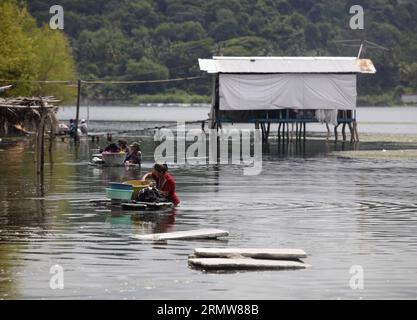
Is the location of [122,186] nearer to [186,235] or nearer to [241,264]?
[186,235]

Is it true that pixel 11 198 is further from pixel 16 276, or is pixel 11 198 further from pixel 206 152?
pixel 206 152

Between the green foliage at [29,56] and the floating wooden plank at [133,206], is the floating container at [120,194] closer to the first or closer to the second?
the floating wooden plank at [133,206]

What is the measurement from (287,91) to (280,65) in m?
1.83

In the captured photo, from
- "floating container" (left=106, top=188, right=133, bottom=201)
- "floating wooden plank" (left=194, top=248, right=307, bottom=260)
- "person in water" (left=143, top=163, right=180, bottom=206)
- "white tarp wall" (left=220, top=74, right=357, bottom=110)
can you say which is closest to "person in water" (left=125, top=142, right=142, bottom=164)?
"floating container" (left=106, top=188, right=133, bottom=201)

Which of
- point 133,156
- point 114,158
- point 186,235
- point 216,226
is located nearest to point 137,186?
point 216,226

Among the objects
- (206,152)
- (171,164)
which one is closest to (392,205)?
(171,164)

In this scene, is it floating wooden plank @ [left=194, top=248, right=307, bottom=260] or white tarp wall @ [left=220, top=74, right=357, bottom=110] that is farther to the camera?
white tarp wall @ [left=220, top=74, right=357, bottom=110]

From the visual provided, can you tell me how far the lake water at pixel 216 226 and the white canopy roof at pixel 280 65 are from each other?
25.5 m

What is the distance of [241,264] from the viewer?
78.7 feet

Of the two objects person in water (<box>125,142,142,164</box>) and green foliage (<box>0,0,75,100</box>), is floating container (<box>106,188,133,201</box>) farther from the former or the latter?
green foliage (<box>0,0,75,100</box>)

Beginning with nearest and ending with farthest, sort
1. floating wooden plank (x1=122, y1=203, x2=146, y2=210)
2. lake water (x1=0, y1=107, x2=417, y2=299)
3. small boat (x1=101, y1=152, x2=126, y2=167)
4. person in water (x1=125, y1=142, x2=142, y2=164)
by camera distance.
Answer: lake water (x1=0, y1=107, x2=417, y2=299)
floating wooden plank (x1=122, y1=203, x2=146, y2=210)
person in water (x1=125, y1=142, x2=142, y2=164)
small boat (x1=101, y1=152, x2=126, y2=167)

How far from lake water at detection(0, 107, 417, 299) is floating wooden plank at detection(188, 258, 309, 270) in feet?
0.79

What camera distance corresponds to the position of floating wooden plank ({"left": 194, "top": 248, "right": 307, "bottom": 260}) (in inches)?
976
